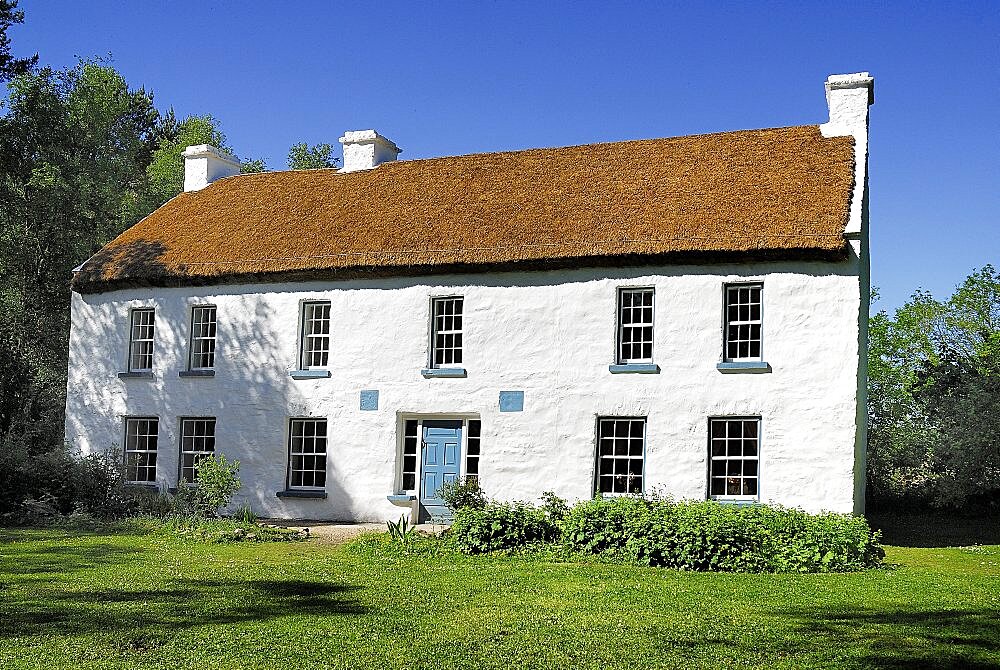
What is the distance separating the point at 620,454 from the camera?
67.1 feet

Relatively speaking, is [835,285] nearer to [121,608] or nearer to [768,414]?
[768,414]

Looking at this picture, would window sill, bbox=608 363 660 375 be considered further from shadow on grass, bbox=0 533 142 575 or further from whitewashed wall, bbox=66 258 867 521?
shadow on grass, bbox=0 533 142 575

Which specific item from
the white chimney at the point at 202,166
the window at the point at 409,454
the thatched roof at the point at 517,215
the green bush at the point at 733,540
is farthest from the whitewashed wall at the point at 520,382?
the white chimney at the point at 202,166

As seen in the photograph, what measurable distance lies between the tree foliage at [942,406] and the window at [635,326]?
370 inches

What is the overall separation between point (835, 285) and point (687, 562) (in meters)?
6.41

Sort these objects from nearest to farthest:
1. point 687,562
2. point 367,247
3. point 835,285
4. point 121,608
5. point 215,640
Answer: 1. point 215,640
2. point 121,608
3. point 687,562
4. point 835,285
5. point 367,247

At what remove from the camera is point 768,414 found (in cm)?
1938

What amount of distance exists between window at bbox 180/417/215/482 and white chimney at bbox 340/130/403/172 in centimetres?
719

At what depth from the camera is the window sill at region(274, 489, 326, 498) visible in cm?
2244

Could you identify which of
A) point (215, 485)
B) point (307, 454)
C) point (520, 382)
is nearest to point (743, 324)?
point (520, 382)

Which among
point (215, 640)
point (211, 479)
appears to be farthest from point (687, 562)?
point (211, 479)

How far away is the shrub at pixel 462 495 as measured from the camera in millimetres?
19078

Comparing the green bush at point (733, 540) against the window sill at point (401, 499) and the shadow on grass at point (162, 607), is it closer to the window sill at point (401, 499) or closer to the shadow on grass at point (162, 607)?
the shadow on grass at point (162, 607)

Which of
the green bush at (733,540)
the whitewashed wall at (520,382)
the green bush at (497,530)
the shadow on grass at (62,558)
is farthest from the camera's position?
the whitewashed wall at (520,382)
